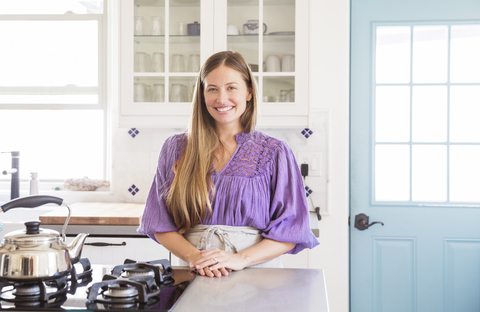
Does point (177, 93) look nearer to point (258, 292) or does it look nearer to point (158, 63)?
point (158, 63)

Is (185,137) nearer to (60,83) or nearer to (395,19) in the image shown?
(395,19)

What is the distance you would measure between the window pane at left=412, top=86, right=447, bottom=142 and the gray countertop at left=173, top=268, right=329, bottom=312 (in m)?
1.75

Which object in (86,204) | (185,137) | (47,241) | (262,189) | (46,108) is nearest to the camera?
(47,241)

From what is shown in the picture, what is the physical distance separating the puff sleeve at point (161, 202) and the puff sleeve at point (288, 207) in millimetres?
311

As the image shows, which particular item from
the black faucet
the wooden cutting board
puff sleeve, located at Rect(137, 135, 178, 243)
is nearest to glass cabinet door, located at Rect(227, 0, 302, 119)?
the wooden cutting board

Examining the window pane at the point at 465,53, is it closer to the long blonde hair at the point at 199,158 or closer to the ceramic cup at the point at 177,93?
the ceramic cup at the point at 177,93

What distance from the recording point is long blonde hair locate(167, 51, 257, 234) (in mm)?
1400

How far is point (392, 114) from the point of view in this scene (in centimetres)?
272

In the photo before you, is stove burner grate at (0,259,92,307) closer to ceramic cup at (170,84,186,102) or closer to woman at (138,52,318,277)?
woman at (138,52,318,277)

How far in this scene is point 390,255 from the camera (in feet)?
8.89

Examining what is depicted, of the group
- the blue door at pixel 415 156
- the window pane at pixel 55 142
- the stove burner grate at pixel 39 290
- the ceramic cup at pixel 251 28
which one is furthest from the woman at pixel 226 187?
the window pane at pixel 55 142

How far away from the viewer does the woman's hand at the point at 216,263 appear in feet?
3.88

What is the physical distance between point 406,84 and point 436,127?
11.7 inches

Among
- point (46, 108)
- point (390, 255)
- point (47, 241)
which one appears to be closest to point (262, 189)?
point (47, 241)
